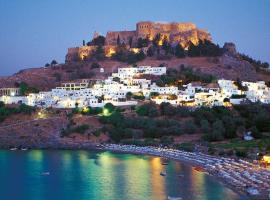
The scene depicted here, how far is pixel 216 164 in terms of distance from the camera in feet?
117

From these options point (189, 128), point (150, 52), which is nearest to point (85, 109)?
point (189, 128)

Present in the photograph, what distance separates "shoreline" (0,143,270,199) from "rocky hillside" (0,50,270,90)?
21751 mm

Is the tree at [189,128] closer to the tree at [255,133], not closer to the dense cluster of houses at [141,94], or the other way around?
the tree at [255,133]

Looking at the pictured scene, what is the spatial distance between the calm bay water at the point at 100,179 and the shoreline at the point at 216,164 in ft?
1.85

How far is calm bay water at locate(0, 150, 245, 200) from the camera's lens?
3008cm

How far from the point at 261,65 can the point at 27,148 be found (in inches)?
1458

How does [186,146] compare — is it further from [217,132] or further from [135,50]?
[135,50]

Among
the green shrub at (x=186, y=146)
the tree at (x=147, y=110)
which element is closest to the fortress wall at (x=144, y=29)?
the tree at (x=147, y=110)

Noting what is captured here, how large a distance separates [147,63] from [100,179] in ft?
120

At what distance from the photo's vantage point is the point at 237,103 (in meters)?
54.6

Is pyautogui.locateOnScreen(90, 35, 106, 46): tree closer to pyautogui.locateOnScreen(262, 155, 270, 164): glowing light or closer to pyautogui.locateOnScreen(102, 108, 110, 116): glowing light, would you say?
pyautogui.locateOnScreen(102, 108, 110, 116): glowing light

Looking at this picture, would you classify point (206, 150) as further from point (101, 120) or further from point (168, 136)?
point (101, 120)

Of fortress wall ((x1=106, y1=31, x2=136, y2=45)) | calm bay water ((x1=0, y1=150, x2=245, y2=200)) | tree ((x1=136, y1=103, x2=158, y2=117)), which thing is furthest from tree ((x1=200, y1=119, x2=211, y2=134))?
fortress wall ((x1=106, y1=31, x2=136, y2=45))

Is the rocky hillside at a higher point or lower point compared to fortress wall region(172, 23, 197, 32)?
lower
